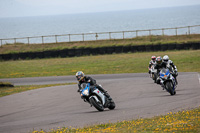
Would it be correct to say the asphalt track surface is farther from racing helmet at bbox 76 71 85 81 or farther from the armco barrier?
the armco barrier

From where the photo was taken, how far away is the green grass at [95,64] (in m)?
31.1

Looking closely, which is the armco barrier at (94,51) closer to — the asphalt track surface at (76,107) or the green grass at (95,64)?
the green grass at (95,64)

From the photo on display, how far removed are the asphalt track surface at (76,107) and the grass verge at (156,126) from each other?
93 centimetres

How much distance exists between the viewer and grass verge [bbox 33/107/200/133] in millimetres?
7625

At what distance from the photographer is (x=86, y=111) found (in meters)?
12.7

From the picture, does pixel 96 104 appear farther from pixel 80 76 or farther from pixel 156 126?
pixel 156 126

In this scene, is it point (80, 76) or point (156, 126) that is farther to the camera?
point (80, 76)

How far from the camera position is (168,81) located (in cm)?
1471

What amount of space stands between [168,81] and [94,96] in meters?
4.18

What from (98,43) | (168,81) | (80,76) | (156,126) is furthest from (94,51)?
(156,126)

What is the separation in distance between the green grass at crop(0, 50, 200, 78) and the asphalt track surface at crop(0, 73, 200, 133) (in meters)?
12.1

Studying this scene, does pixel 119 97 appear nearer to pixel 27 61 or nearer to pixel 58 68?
pixel 58 68

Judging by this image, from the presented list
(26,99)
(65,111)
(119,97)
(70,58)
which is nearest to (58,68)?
(70,58)

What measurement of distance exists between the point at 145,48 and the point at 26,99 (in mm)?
26281
